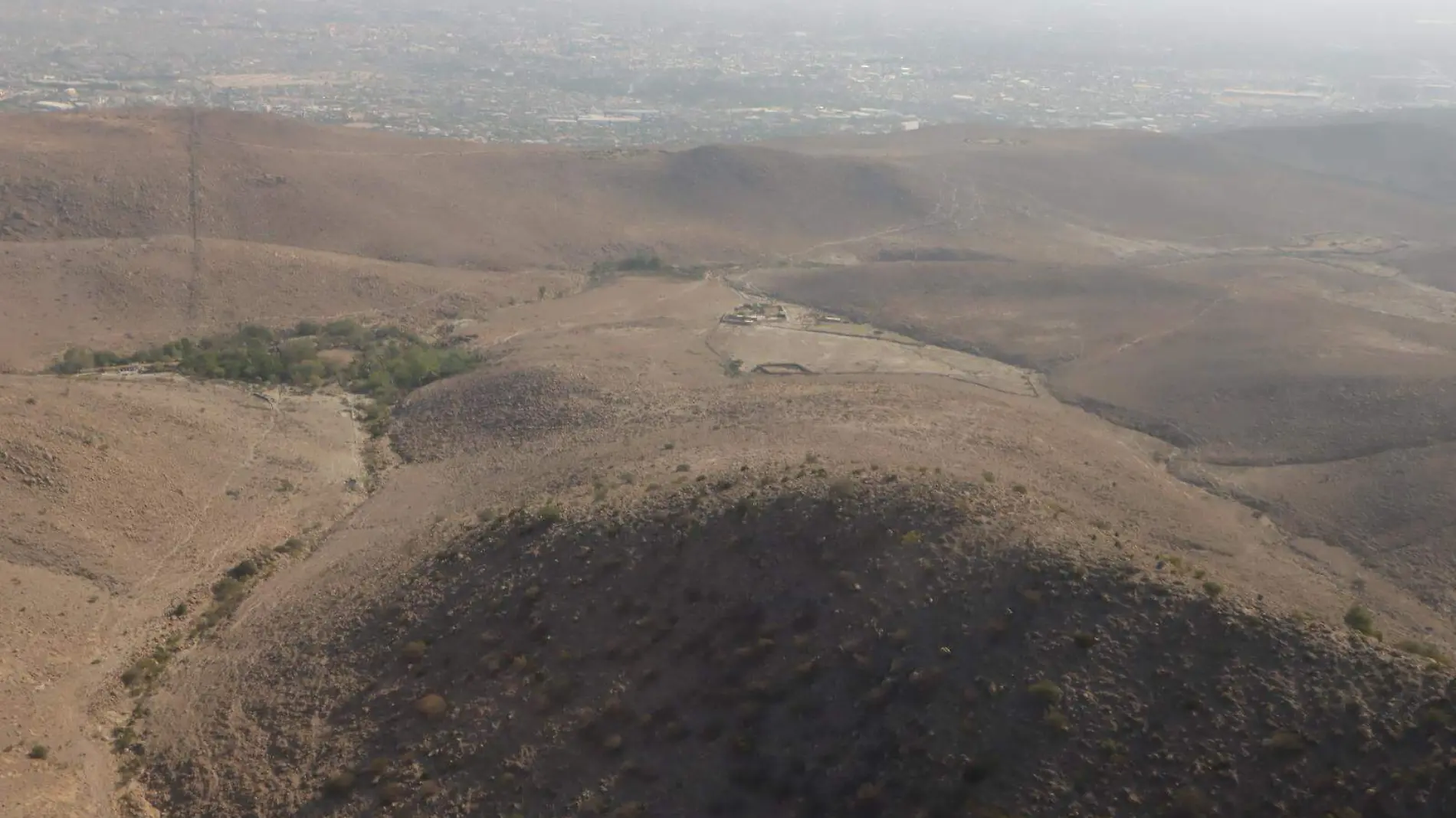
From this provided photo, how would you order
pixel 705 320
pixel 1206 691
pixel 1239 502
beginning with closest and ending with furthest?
pixel 1206 691
pixel 1239 502
pixel 705 320

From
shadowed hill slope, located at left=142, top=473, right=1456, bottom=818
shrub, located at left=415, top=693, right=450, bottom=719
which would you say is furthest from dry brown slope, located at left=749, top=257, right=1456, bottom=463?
shrub, located at left=415, top=693, right=450, bottom=719

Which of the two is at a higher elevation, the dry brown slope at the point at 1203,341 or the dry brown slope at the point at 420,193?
the dry brown slope at the point at 420,193

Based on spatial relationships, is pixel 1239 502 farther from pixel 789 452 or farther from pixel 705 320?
pixel 705 320

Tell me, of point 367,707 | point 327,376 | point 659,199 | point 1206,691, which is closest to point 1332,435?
point 1206,691

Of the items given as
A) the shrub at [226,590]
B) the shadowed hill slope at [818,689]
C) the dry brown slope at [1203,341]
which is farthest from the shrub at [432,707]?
the dry brown slope at [1203,341]

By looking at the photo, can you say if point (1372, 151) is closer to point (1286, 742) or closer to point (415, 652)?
point (1286, 742)

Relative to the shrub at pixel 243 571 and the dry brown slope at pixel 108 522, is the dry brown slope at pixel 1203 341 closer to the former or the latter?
the dry brown slope at pixel 108 522
